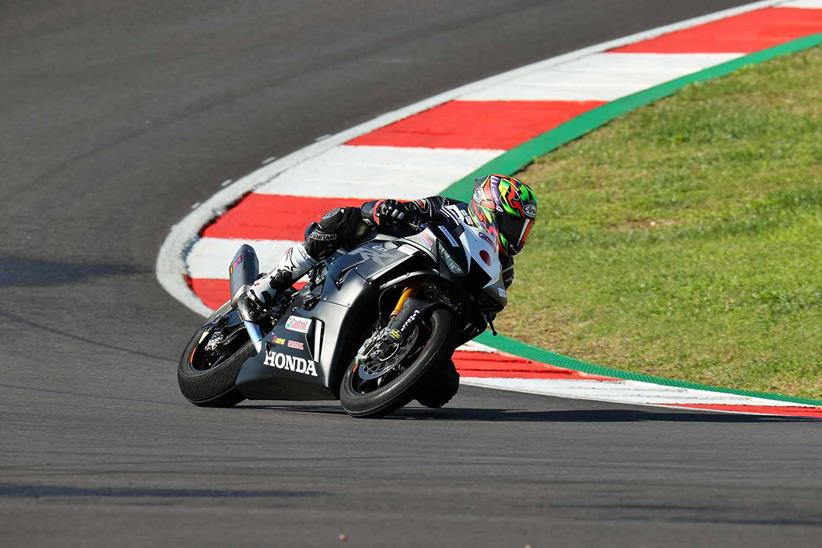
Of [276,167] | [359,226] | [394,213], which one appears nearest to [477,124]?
[276,167]

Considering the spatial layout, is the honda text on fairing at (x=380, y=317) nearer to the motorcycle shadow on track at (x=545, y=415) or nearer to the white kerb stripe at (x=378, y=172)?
the motorcycle shadow on track at (x=545, y=415)

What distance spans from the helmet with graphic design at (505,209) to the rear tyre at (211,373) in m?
1.35

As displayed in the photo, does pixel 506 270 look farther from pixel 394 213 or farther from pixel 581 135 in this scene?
A: pixel 581 135

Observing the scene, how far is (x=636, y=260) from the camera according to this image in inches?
423

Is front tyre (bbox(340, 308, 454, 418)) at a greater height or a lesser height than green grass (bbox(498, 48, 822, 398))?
greater

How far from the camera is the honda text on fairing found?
618cm

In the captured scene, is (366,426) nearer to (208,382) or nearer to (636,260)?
(208,382)

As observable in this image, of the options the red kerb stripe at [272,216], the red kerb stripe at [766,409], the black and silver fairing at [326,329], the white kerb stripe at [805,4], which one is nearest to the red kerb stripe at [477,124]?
the red kerb stripe at [272,216]

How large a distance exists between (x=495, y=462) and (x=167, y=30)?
12.0 meters

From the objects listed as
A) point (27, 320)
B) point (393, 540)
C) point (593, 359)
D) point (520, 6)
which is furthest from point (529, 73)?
point (393, 540)

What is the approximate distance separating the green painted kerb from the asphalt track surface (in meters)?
1.15

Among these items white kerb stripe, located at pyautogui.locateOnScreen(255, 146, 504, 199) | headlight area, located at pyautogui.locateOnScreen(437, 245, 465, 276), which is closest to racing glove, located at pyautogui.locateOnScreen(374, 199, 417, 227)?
headlight area, located at pyautogui.locateOnScreen(437, 245, 465, 276)

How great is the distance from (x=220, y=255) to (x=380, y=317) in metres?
4.57

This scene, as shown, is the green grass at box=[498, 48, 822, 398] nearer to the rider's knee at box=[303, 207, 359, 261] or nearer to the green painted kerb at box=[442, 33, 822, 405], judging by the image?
the green painted kerb at box=[442, 33, 822, 405]
